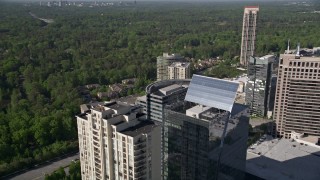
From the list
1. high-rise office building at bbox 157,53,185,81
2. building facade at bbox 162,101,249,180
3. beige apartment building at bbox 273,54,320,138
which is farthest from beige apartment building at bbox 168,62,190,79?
building facade at bbox 162,101,249,180

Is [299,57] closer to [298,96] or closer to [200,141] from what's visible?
[298,96]

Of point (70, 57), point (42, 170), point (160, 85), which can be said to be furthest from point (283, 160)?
point (70, 57)

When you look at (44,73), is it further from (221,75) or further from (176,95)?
(176,95)

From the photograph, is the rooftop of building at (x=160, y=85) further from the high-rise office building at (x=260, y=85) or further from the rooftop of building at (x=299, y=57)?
the high-rise office building at (x=260, y=85)

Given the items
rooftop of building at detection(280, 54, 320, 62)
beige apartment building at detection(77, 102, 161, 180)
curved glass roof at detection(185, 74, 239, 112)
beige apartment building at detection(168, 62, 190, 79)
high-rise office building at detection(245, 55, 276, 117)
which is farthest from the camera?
beige apartment building at detection(168, 62, 190, 79)

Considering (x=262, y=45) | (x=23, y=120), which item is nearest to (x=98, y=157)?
(x=23, y=120)

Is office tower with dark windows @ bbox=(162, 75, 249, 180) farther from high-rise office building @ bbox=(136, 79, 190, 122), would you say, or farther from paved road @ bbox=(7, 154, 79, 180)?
paved road @ bbox=(7, 154, 79, 180)

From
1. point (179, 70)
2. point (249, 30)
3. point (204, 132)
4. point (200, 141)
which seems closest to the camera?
point (204, 132)
